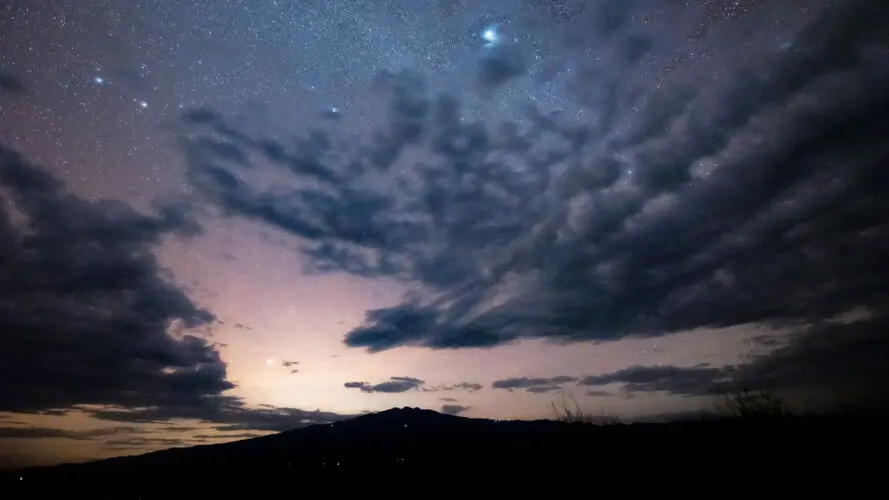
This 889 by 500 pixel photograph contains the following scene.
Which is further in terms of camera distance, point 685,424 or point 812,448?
point 685,424

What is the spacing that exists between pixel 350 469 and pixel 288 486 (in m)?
3.07

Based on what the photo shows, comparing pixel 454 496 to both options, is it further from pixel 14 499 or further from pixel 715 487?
pixel 14 499

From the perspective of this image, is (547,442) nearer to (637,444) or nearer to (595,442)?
(595,442)

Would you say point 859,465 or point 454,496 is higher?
point 859,465

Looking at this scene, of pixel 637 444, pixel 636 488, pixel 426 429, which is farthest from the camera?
pixel 426 429

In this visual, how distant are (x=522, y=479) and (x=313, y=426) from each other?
1983 inches

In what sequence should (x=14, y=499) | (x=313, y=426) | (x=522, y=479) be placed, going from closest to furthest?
(x=522, y=479) < (x=14, y=499) < (x=313, y=426)

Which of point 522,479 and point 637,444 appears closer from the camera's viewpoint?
point 522,479

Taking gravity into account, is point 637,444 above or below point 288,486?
above

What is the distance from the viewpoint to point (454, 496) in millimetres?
11594

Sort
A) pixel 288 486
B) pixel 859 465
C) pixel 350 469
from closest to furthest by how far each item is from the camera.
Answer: pixel 859 465 → pixel 288 486 → pixel 350 469

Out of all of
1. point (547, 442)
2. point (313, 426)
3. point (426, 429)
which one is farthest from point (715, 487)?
point (313, 426)

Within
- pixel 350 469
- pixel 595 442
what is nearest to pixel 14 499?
pixel 350 469

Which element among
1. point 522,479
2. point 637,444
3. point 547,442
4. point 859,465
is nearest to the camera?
point 859,465
